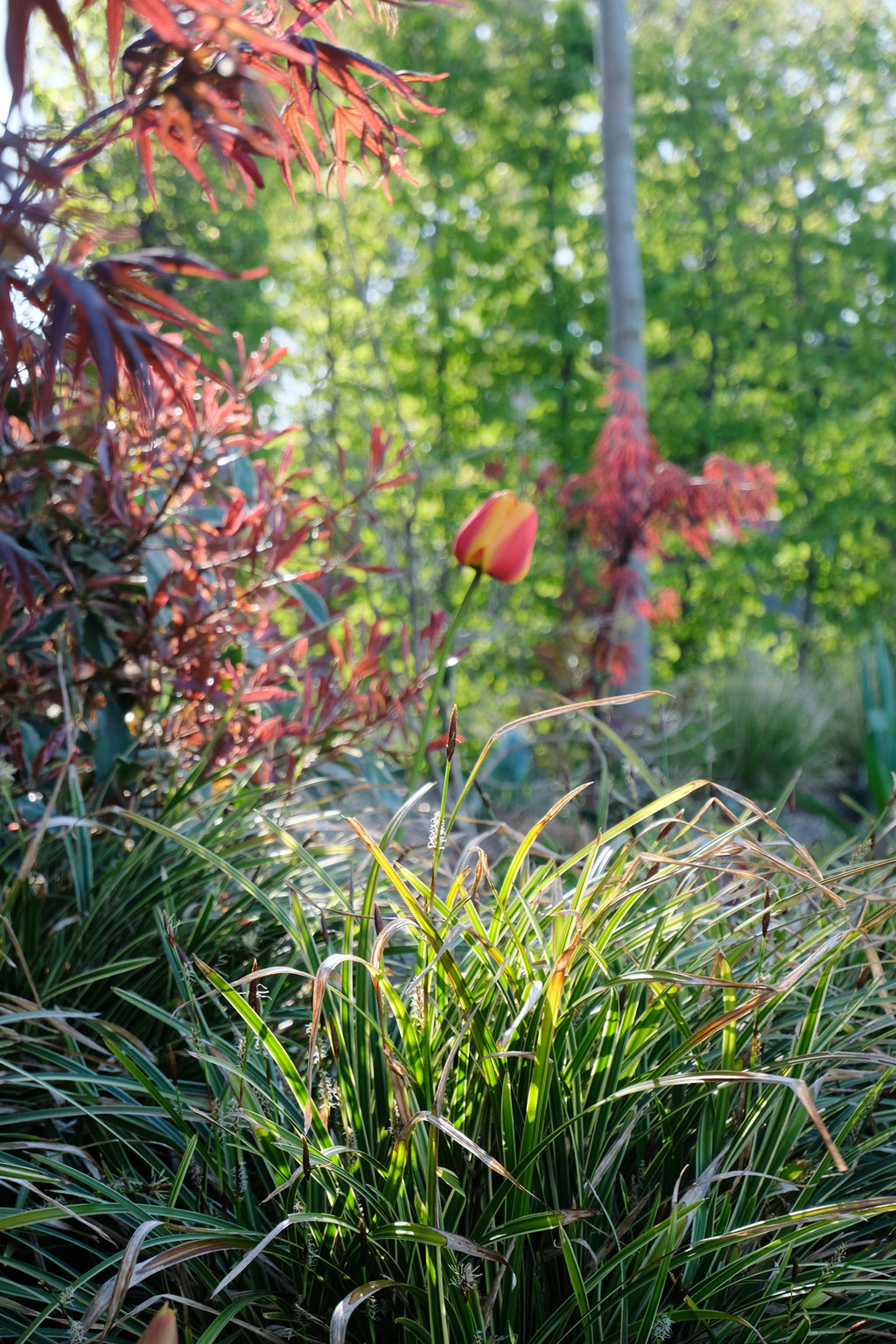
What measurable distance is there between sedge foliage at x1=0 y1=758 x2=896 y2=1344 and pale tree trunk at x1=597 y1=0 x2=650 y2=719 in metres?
3.89

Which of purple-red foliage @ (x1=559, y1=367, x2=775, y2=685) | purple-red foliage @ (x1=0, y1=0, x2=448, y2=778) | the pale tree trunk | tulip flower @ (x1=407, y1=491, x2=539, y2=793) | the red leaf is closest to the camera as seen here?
purple-red foliage @ (x1=0, y1=0, x2=448, y2=778)

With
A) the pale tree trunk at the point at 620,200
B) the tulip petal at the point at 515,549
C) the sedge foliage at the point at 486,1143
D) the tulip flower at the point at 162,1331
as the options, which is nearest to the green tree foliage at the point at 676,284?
the pale tree trunk at the point at 620,200

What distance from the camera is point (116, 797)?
1842 mm

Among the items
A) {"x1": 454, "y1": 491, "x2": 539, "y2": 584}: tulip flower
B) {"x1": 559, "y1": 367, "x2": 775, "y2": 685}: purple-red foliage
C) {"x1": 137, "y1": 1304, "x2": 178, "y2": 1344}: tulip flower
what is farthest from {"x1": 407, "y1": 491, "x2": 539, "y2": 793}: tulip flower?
{"x1": 559, "y1": 367, "x2": 775, "y2": 685}: purple-red foliage

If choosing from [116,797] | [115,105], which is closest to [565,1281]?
[116,797]

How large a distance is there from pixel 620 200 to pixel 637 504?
1.87 meters

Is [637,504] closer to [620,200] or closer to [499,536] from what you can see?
[620,200]

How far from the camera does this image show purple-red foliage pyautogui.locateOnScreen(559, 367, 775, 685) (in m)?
4.27

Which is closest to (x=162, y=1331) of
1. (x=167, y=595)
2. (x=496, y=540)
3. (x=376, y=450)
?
(x=496, y=540)

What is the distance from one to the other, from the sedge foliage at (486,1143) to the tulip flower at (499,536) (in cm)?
44

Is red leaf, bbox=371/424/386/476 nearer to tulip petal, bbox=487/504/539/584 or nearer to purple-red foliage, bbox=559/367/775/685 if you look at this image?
tulip petal, bbox=487/504/539/584

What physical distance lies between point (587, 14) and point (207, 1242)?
891cm

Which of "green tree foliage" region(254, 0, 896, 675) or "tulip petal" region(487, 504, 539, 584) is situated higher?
"green tree foliage" region(254, 0, 896, 675)

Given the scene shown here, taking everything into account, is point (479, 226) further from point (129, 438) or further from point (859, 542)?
point (129, 438)
